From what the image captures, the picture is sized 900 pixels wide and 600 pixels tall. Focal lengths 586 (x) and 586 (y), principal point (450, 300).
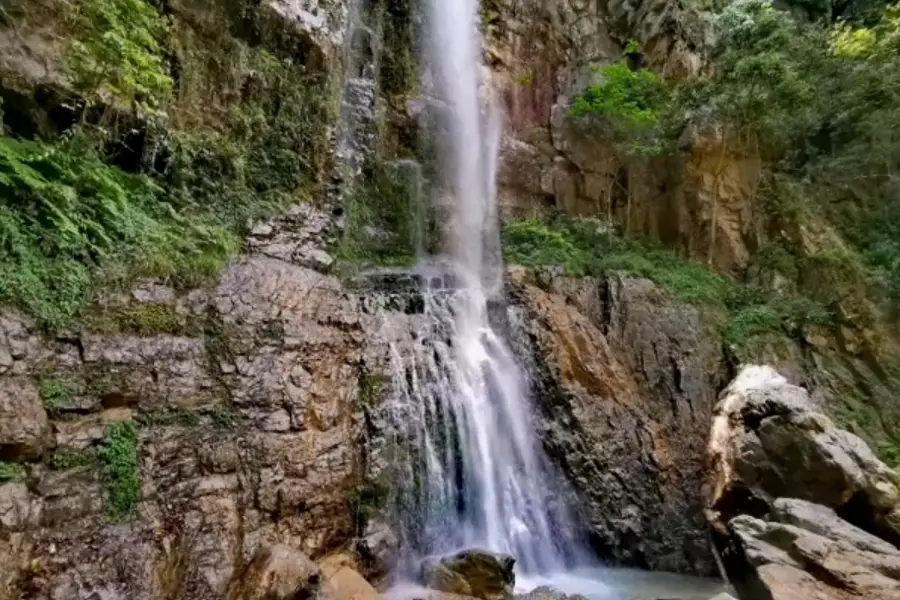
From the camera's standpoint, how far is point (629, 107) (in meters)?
13.8

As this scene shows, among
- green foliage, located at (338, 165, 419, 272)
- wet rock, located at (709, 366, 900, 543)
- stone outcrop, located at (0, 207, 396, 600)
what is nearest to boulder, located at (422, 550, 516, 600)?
stone outcrop, located at (0, 207, 396, 600)

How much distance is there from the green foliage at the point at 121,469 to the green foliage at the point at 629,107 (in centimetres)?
1188

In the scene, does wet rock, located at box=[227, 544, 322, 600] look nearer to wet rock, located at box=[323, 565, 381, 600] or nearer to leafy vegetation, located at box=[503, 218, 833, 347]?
wet rock, located at box=[323, 565, 381, 600]

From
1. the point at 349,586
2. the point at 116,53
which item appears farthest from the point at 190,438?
the point at 116,53

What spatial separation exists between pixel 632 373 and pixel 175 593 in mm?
7945

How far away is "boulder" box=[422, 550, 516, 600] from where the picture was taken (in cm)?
643

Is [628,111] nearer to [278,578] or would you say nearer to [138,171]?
[138,171]

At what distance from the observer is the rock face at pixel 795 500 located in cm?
607

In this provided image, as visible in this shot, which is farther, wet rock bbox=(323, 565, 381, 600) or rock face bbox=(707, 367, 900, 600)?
rock face bbox=(707, 367, 900, 600)

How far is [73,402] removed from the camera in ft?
17.1

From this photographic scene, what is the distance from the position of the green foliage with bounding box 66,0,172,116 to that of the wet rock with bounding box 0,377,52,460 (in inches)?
133

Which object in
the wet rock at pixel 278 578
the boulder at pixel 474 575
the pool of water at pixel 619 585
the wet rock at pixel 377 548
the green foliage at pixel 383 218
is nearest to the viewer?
the wet rock at pixel 278 578

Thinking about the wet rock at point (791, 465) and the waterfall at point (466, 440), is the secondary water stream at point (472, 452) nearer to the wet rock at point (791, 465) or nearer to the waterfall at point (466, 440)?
the waterfall at point (466, 440)

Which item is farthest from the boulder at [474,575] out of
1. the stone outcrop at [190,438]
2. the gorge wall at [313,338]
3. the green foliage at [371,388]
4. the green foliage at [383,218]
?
the green foliage at [383,218]
